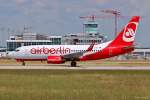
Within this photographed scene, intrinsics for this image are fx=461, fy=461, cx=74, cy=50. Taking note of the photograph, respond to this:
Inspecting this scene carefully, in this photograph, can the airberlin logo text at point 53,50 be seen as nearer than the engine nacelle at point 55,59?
No

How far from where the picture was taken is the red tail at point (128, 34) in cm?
7288

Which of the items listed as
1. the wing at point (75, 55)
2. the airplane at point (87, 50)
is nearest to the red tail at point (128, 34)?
the airplane at point (87, 50)

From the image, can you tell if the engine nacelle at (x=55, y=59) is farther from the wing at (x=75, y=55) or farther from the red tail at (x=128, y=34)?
the red tail at (x=128, y=34)

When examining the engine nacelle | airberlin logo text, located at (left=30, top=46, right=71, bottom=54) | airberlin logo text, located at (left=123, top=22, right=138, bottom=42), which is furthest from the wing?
airberlin logo text, located at (left=123, top=22, right=138, bottom=42)

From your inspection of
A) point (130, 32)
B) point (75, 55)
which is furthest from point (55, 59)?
point (130, 32)

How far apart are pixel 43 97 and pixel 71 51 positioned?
4937 cm

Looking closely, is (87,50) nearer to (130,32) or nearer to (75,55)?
(75,55)

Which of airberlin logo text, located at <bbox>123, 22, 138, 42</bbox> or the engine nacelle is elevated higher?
airberlin logo text, located at <bbox>123, 22, 138, 42</bbox>

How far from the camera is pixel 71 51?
238 feet

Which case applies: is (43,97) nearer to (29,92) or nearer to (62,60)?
(29,92)

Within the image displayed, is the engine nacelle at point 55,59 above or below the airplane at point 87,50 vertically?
below

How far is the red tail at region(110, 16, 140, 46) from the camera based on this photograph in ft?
239

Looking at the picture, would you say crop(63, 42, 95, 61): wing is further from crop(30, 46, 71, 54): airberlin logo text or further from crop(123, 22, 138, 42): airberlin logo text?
crop(123, 22, 138, 42): airberlin logo text

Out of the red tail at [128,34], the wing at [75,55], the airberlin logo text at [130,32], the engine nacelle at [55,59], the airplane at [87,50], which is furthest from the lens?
the airberlin logo text at [130,32]
